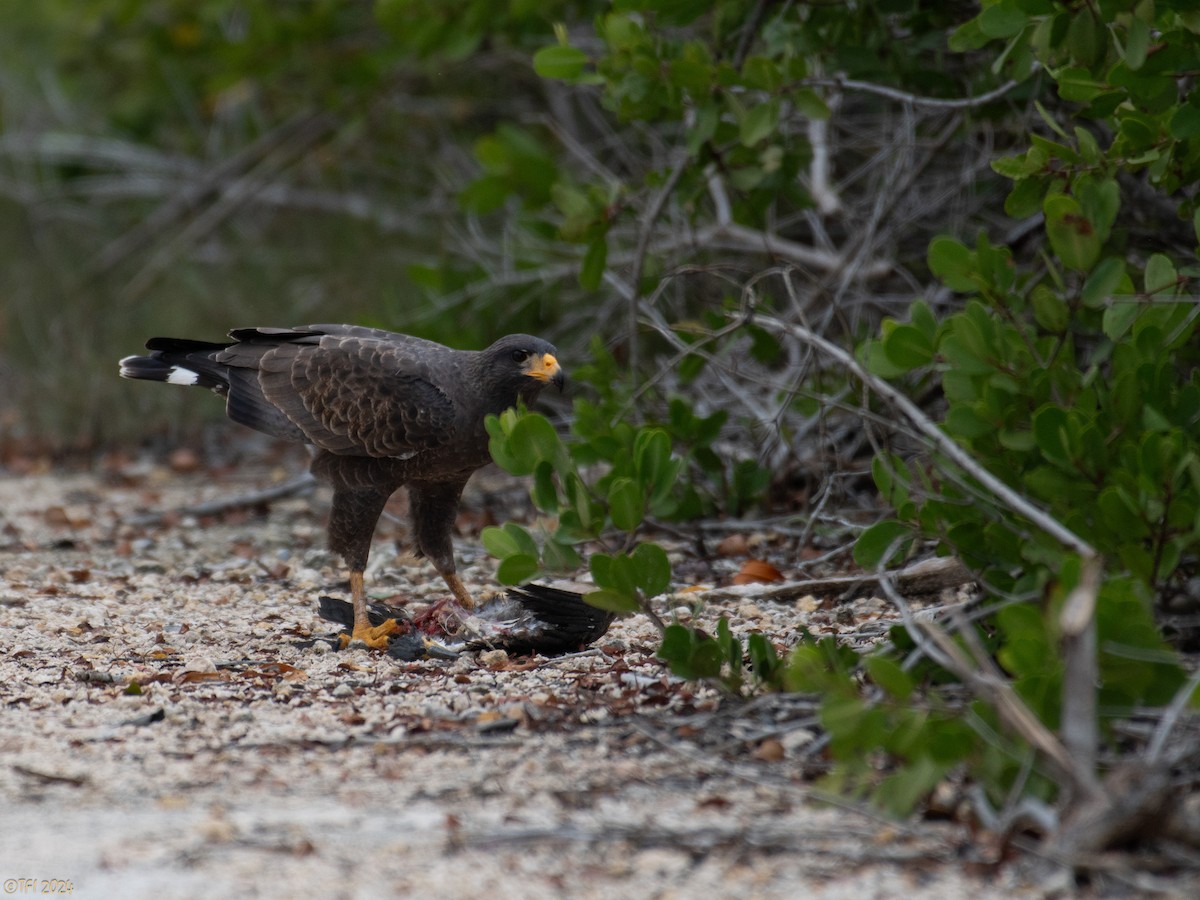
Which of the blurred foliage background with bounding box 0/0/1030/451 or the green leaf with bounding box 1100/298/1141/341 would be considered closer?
the green leaf with bounding box 1100/298/1141/341

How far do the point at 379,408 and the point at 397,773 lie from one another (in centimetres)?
191

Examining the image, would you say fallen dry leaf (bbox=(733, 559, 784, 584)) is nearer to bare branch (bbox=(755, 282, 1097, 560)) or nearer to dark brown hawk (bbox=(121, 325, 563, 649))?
dark brown hawk (bbox=(121, 325, 563, 649))

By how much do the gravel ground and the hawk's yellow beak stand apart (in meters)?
0.91

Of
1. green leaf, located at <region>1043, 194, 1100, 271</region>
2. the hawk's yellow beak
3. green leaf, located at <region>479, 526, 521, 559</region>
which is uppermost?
green leaf, located at <region>1043, 194, 1100, 271</region>

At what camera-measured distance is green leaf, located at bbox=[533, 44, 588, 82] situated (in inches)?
192

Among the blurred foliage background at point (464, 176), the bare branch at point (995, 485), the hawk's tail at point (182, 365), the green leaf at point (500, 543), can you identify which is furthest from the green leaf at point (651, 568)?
the hawk's tail at point (182, 365)

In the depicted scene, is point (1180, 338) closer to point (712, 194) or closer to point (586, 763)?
point (586, 763)

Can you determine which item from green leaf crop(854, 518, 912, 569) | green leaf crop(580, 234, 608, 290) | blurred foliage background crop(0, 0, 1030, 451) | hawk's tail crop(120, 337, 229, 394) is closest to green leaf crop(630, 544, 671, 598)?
green leaf crop(854, 518, 912, 569)

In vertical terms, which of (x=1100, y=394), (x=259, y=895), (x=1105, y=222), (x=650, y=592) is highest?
(x=1105, y=222)

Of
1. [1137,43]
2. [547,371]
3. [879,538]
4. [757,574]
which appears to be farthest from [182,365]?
[1137,43]

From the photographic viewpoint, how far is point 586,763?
3133 mm

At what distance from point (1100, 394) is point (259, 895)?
88.5 inches

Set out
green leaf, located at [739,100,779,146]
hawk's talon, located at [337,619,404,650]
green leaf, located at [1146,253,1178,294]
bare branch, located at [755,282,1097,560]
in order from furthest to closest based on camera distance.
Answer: green leaf, located at [739,100,779,146] → hawk's talon, located at [337,619,404,650] → green leaf, located at [1146,253,1178,294] → bare branch, located at [755,282,1097,560]

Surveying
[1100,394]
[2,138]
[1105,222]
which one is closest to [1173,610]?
[1100,394]
